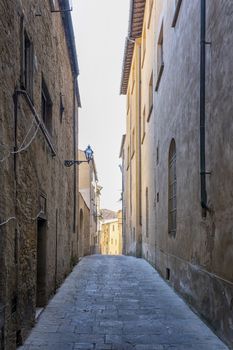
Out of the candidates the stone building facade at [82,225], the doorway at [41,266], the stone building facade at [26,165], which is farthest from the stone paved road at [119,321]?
the stone building facade at [82,225]

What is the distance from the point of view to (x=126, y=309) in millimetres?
7531

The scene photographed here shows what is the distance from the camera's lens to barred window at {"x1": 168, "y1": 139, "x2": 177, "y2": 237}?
10.2m

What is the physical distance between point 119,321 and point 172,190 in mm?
4461

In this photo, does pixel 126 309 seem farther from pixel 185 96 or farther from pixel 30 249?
pixel 185 96

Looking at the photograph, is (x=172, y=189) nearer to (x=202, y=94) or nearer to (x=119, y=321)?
(x=202, y=94)

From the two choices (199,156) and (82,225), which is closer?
(199,156)

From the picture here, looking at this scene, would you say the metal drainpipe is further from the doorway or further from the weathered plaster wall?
the doorway

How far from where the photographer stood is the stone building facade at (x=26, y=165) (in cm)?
466

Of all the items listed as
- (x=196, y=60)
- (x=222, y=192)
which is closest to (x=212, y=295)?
(x=222, y=192)

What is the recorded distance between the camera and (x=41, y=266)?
7.73m

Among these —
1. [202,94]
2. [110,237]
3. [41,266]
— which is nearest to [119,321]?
[41,266]

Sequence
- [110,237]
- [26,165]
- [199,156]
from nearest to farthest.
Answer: [26,165] < [199,156] < [110,237]

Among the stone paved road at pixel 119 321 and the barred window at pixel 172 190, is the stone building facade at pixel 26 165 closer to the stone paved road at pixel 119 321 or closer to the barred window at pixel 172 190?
the stone paved road at pixel 119 321

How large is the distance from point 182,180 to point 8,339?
15.4 ft
